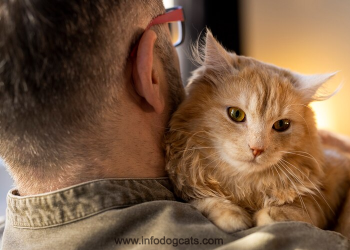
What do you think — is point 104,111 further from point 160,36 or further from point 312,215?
point 312,215

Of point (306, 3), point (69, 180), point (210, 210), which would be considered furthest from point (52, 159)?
point (306, 3)

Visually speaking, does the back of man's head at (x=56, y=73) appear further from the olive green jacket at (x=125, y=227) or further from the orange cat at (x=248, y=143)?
the orange cat at (x=248, y=143)

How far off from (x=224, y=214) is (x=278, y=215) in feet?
0.63

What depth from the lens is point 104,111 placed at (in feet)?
3.51

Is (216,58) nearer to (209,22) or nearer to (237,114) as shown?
(237,114)

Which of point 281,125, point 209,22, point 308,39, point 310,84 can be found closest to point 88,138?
point 281,125

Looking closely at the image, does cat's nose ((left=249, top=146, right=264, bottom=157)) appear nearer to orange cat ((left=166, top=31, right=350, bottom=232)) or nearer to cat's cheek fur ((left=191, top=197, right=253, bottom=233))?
orange cat ((left=166, top=31, right=350, bottom=232))

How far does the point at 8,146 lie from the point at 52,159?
132 millimetres

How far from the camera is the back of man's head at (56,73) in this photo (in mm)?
904

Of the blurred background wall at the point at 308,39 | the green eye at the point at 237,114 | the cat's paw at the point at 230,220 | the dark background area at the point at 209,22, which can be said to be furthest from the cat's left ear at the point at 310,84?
the blurred background wall at the point at 308,39

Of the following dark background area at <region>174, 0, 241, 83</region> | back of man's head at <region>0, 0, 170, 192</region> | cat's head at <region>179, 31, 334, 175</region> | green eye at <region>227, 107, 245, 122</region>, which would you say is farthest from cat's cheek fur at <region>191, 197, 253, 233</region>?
dark background area at <region>174, 0, 241, 83</region>

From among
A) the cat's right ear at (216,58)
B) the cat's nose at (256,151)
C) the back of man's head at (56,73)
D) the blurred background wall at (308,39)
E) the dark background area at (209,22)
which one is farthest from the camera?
the blurred background wall at (308,39)

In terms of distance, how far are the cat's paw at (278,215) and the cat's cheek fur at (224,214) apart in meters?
0.03

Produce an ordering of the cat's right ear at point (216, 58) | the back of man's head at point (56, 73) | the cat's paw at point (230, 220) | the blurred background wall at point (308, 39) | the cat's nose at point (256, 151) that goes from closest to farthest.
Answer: the back of man's head at point (56, 73)
the cat's paw at point (230, 220)
the cat's nose at point (256, 151)
the cat's right ear at point (216, 58)
the blurred background wall at point (308, 39)
